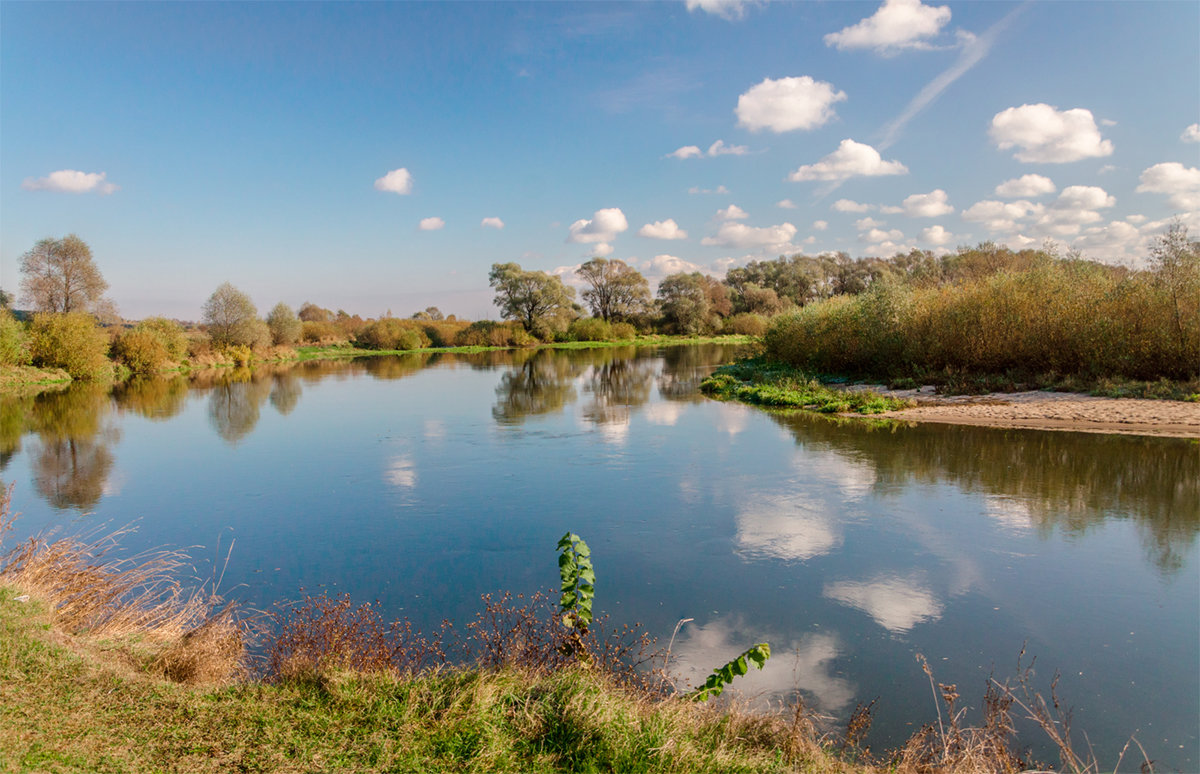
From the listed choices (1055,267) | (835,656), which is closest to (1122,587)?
(835,656)

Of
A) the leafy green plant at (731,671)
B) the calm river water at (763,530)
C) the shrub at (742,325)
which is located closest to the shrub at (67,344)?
the calm river water at (763,530)

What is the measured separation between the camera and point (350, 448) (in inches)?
607

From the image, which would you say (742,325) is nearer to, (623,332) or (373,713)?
(623,332)

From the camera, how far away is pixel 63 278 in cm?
3919

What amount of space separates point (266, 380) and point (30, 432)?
59.2 feet

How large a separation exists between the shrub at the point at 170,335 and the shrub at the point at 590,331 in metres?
38.6

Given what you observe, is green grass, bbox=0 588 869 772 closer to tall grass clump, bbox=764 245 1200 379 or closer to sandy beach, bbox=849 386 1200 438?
sandy beach, bbox=849 386 1200 438

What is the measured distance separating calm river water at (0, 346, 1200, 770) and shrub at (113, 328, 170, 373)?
24.7 metres

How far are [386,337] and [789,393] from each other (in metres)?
56.4

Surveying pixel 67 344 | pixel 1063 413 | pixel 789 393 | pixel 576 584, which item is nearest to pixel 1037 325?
pixel 1063 413

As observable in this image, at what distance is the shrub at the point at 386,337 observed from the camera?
6981 cm

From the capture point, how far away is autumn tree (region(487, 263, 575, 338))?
7181 centimetres

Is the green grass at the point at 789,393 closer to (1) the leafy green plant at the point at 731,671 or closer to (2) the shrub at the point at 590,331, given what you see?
(1) the leafy green plant at the point at 731,671

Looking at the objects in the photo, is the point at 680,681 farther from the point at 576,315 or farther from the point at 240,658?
the point at 576,315
